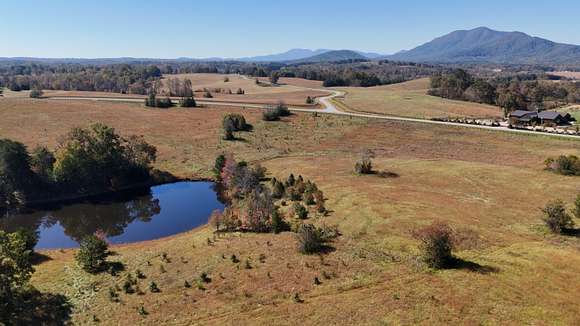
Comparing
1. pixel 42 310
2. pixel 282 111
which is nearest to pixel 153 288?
pixel 42 310

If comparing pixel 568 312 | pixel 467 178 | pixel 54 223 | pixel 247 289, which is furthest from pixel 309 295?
pixel 54 223

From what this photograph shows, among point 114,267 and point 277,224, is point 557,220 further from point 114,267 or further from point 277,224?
point 114,267

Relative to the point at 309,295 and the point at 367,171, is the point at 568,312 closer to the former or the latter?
the point at 309,295

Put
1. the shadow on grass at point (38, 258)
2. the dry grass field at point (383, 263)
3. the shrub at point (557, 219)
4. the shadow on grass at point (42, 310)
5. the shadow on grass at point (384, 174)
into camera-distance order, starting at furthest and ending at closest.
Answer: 1. the shadow on grass at point (384, 174)
2. the shadow on grass at point (38, 258)
3. the shrub at point (557, 219)
4. the shadow on grass at point (42, 310)
5. the dry grass field at point (383, 263)

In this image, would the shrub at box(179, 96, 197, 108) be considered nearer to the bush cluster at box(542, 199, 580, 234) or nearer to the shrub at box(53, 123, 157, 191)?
the shrub at box(53, 123, 157, 191)

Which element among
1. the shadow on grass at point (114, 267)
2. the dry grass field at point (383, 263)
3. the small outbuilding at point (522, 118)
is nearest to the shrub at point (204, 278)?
the dry grass field at point (383, 263)

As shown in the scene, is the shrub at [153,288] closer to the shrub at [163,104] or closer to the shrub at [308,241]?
the shrub at [308,241]
